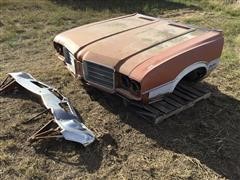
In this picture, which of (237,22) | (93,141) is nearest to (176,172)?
(93,141)

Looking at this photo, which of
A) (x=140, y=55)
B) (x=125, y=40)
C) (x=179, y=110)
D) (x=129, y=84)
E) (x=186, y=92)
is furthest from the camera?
(x=186, y=92)

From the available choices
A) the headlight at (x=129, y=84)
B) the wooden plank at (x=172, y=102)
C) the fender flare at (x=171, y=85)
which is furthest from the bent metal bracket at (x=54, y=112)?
the wooden plank at (x=172, y=102)

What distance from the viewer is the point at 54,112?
182 inches

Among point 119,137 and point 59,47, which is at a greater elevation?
point 59,47

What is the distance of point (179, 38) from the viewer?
4965 millimetres

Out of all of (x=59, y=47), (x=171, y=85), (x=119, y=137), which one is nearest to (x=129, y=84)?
(x=171, y=85)

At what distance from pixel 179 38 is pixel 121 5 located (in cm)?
510

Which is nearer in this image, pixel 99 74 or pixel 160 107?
pixel 99 74

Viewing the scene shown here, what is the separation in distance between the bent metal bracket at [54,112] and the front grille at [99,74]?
445 mm

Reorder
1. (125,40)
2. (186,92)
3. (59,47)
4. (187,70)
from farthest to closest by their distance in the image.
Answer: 1. (59,47)
2. (186,92)
3. (125,40)
4. (187,70)

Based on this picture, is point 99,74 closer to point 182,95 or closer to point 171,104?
point 171,104

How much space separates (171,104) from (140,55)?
73 cm

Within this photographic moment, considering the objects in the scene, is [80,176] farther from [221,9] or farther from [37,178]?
[221,9]

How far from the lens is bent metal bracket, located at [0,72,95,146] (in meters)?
4.29
